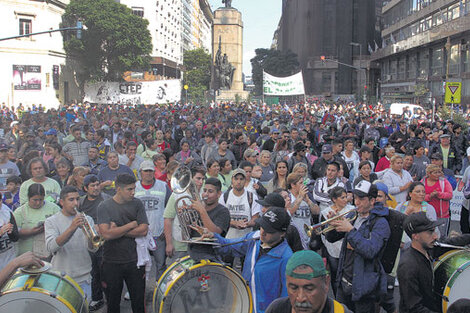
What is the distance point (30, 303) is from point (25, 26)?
4463 cm

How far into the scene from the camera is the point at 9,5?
42500 millimetres

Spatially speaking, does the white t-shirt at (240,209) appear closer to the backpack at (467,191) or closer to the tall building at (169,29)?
the backpack at (467,191)

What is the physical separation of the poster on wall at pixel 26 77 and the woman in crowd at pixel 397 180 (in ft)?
136

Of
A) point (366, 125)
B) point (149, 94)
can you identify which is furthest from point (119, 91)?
point (366, 125)

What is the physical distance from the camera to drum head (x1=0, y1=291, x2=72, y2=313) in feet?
12.1

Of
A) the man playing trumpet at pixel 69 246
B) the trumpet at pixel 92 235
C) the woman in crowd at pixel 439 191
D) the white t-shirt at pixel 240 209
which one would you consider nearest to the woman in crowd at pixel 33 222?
the man playing trumpet at pixel 69 246

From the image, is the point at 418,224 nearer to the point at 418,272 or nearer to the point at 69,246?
the point at 418,272

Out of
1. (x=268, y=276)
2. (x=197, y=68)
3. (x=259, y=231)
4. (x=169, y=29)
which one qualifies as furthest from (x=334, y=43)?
(x=268, y=276)

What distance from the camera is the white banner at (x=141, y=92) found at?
117 feet

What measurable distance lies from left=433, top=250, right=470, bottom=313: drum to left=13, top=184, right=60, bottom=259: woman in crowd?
3.99 metres

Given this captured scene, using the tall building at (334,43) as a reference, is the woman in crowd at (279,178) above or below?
below

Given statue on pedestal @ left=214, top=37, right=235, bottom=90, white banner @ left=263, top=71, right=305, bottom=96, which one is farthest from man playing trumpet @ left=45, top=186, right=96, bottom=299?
statue on pedestal @ left=214, top=37, right=235, bottom=90

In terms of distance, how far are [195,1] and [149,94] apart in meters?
89.1

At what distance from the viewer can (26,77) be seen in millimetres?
43812
